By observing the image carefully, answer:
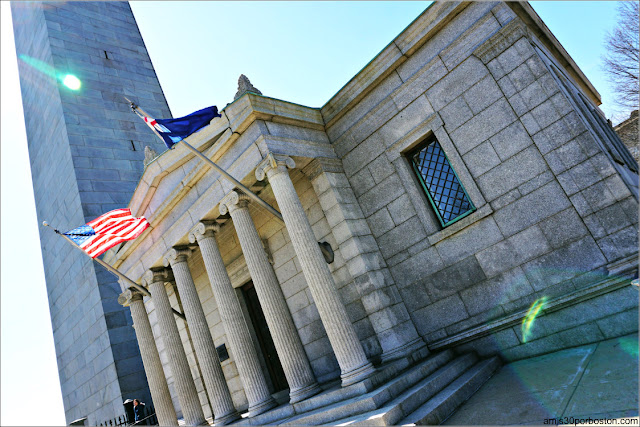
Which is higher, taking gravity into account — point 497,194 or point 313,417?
point 497,194

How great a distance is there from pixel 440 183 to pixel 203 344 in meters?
8.24

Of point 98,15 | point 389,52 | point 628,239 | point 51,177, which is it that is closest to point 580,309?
point 628,239

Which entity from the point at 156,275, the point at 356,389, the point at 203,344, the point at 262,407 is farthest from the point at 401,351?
the point at 156,275

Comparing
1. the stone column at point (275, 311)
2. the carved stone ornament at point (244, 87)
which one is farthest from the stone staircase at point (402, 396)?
the carved stone ornament at point (244, 87)

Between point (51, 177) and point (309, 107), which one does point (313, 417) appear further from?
point (51, 177)

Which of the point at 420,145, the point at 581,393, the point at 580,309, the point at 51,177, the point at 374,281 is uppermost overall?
the point at 51,177

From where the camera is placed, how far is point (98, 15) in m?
27.2

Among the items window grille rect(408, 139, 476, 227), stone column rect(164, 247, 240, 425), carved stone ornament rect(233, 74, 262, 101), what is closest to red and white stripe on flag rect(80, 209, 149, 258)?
stone column rect(164, 247, 240, 425)

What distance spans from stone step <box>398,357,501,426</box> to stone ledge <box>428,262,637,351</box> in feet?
2.18

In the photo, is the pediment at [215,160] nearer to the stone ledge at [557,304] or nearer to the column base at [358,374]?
the column base at [358,374]

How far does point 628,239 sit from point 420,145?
5067 millimetres

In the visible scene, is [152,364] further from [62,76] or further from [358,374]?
[62,76]

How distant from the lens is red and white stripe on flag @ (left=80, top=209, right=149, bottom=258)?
1164 centimetres

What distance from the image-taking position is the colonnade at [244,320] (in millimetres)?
9031
